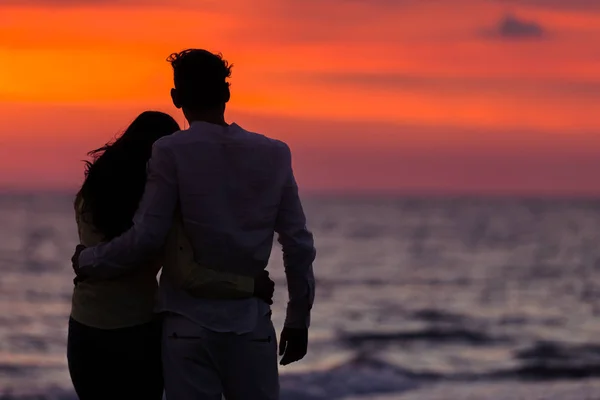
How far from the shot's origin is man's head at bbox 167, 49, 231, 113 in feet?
10.2

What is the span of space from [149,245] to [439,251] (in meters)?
45.6

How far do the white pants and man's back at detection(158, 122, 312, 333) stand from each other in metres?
0.04

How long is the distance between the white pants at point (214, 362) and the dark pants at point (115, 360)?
30cm

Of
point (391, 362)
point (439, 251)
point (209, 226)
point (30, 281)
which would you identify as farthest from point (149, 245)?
point (439, 251)

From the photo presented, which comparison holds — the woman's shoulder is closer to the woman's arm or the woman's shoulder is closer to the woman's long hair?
the woman's long hair

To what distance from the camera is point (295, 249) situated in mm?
3240

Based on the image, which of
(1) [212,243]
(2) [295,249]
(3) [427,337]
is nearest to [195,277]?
(1) [212,243]

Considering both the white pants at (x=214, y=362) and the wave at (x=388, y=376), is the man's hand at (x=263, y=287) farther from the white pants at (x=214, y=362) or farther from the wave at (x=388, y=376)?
the wave at (x=388, y=376)

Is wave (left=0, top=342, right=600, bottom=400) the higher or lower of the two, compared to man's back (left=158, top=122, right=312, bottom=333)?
higher

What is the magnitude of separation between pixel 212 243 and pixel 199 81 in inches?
19.0

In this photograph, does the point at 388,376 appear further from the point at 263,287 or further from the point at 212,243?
the point at 212,243

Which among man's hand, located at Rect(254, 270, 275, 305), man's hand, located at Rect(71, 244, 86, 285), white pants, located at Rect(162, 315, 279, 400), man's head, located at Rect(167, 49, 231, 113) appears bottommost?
white pants, located at Rect(162, 315, 279, 400)

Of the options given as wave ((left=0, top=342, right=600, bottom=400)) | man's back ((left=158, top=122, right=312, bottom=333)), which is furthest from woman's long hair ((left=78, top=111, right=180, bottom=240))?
wave ((left=0, top=342, right=600, bottom=400))

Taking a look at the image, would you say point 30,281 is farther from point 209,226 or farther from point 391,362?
point 209,226
